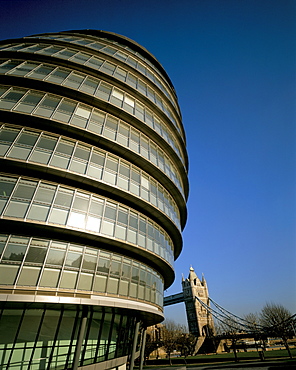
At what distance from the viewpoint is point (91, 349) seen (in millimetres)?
12445

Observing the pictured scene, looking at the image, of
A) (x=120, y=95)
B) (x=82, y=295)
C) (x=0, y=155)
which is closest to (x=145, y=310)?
(x=82, y=295)

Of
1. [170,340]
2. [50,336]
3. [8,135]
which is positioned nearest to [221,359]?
[170,340]

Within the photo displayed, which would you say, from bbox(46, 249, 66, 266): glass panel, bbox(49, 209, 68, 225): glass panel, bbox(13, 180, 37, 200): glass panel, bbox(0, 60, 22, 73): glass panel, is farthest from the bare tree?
bbox(0, 60, 22, 73): glass panel

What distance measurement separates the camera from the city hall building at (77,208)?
1087 centimetres

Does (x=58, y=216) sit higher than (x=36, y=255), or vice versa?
(x=58, y=216)

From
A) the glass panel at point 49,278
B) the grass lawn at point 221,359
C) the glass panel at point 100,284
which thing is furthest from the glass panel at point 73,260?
the grass lawn at point 221,359

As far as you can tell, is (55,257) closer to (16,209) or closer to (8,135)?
(16,209)

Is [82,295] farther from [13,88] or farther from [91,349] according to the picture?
[13,88]

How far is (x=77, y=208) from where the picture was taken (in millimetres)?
12938

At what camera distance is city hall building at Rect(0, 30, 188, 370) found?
10867mm

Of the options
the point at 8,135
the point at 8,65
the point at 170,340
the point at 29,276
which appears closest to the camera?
the point at 29,276

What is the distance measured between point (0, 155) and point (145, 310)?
12699 mm

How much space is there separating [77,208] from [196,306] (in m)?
92.5

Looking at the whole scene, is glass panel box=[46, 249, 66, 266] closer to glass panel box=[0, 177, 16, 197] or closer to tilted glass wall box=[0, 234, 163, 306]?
tilted glass wall box=[0, 234, 163, 306]
